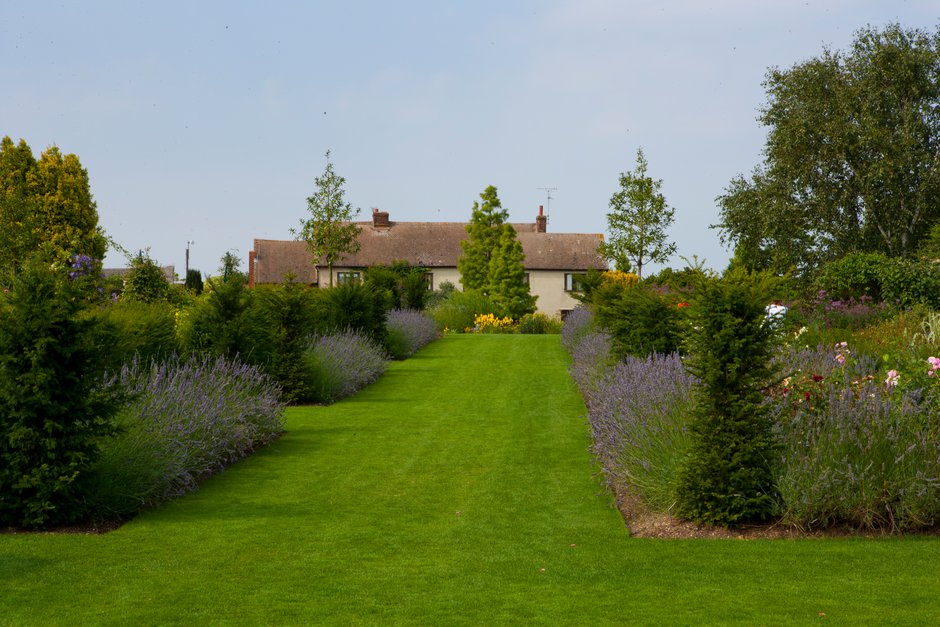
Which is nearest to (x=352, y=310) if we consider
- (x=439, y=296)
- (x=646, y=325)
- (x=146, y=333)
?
(x=146, y=333)

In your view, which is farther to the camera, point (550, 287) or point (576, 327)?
point (550, 287)

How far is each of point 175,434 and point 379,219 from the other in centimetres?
5111

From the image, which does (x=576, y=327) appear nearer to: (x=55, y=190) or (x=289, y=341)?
(x=289, y=341)

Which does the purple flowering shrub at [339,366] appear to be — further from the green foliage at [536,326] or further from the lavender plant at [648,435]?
the green foliage at [536,326]

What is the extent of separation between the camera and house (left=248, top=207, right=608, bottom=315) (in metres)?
56.6

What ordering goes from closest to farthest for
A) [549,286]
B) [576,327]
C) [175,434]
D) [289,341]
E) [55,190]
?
[175,434], [289,341], [576,327], [55,190], [549,286]

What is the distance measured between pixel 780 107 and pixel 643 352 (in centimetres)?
2519

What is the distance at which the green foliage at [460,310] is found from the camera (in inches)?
1449

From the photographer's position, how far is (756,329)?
7.18m

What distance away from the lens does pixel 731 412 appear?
23.6ft

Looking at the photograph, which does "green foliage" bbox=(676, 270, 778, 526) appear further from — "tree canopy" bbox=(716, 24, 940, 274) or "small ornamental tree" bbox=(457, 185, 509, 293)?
"small ornamental tree" bbox=(457, 185, 509, 293)

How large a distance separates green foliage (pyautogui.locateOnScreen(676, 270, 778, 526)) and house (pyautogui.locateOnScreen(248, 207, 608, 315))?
48.2m

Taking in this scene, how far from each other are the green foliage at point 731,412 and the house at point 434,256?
4819cm

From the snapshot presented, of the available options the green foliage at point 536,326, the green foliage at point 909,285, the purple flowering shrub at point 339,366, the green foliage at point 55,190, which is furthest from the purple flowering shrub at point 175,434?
the green foliage at point 55,190
